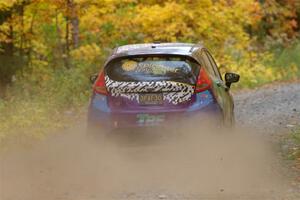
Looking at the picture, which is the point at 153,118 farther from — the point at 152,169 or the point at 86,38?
the point at 86,38

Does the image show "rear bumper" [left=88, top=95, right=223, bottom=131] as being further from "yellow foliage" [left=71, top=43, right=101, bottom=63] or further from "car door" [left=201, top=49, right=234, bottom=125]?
"yellow foliage" [left=71, top=43, right=101, bottom=63]

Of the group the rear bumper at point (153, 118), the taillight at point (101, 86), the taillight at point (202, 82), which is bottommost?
the rear bumper at point (153, 118)

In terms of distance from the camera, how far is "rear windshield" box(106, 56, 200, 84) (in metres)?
8.64

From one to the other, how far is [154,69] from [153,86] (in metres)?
0.28

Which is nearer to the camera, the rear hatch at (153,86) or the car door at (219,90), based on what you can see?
the rear hatch at (153,86)

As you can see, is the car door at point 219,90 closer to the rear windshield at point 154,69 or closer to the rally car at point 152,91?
the rally car at point 152,91

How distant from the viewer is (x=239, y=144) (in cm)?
1030

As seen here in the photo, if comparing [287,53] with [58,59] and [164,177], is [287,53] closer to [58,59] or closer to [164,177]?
[58,59]

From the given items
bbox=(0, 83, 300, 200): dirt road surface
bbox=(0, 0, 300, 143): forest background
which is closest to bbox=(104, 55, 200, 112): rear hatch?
bbox=(0, 83, 300, 200): dirt road surface

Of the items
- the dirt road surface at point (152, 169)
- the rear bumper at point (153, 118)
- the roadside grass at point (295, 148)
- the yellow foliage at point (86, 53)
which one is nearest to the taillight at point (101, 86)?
the rear bumper at point (153, 118)

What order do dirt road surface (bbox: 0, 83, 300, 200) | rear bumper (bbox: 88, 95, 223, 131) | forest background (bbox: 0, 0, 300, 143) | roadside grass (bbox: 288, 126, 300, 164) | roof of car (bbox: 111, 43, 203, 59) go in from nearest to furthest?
dirt road surface (bbox: 0, 83, 300, 200)
rear bumper (bbox: 88, 95, 223, 131)
roof of car (bbox: 111, 43, 203, 59)
roadside grass (bbox: 288, 126, 300, 164)
forest background (bbox: 0, 0, 300, 143)

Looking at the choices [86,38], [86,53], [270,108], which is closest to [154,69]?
[270,108]

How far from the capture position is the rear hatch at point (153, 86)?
8.55 m

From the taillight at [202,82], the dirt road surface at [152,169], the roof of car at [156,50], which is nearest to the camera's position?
the dirt road surface at [152,169]
